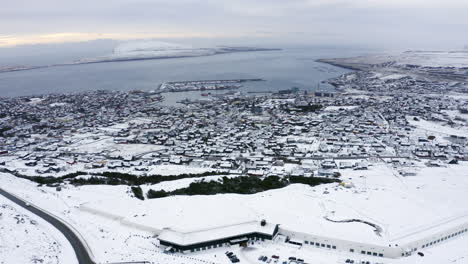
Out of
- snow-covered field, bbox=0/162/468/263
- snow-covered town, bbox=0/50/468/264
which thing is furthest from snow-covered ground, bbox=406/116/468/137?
snow-covered field, bbox=0/162/468/263

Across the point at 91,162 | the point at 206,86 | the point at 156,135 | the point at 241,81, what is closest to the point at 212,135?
the point at 156,135

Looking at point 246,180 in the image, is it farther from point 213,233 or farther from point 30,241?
point 30,241

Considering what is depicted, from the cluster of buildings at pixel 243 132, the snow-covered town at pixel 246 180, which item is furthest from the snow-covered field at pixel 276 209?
the cluster of buildings at pixel 243 132

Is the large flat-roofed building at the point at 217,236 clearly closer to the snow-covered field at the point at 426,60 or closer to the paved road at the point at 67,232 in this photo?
the paved road at the point at 67,232

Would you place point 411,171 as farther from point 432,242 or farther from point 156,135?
point 156,135

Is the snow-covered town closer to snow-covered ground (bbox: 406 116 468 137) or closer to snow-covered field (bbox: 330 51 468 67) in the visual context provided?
snow-covered ground (bbox: 406 116 468 137)

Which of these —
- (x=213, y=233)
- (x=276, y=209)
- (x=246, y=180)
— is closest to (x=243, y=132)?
(x=246, y=180)
